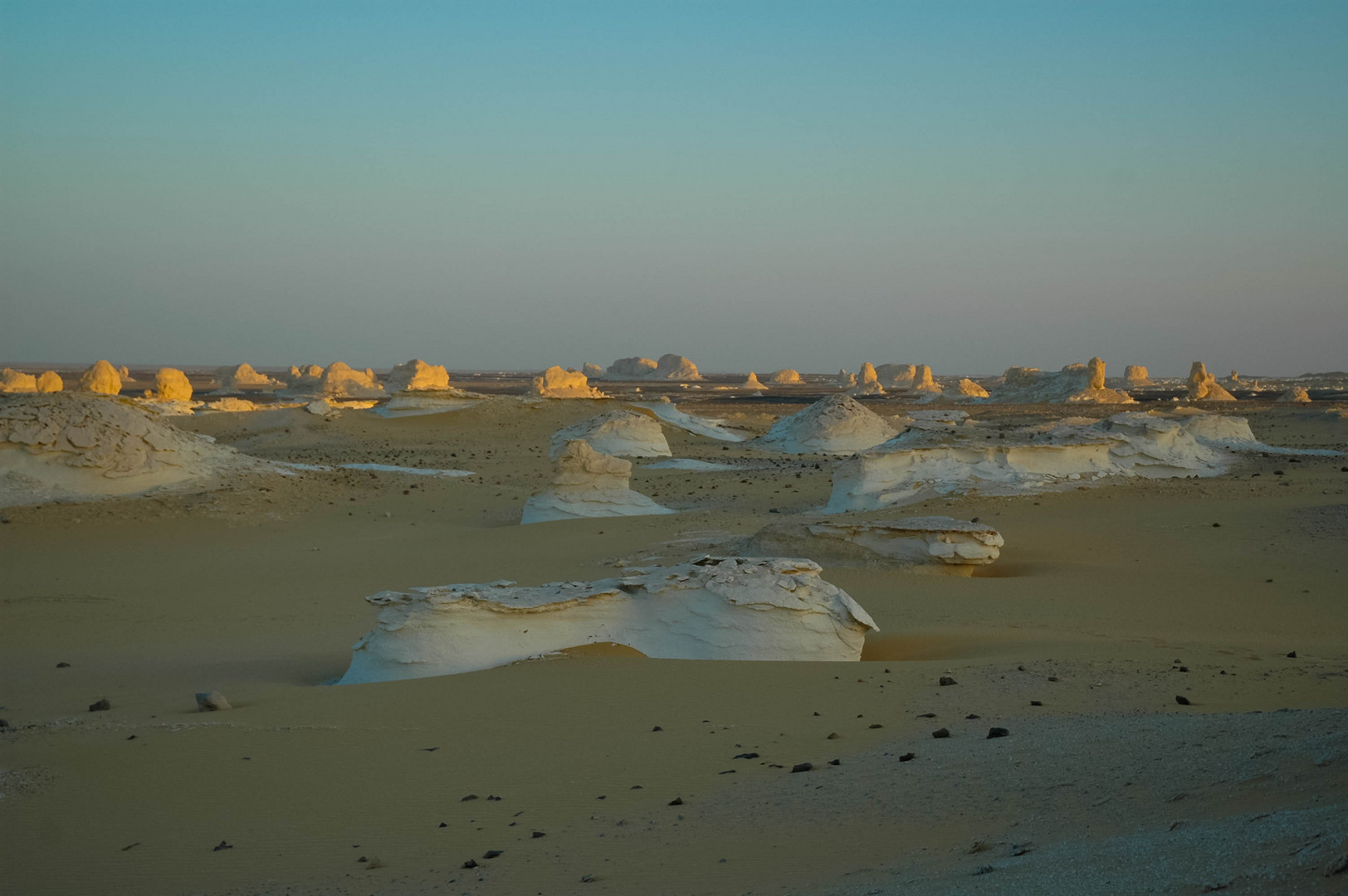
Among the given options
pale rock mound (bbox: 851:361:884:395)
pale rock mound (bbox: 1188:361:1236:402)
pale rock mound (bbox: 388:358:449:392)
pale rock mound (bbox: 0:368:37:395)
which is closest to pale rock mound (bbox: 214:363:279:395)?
pale rock mound (bbox: 0:368:37:395)

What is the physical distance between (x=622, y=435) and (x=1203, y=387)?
46547mm

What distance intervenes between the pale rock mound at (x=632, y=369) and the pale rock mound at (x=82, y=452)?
122263mm

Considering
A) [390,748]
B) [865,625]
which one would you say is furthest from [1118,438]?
[390,748]

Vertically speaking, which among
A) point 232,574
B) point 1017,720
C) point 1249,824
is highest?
point 1249,824

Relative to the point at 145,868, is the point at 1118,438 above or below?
above

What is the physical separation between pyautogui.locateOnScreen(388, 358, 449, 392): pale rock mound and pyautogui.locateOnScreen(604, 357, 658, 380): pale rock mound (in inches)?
3068

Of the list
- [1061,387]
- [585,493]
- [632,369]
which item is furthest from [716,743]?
[632,369]

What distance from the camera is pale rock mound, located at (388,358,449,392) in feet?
199

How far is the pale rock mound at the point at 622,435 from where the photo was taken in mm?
29312

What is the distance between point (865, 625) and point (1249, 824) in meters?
5.09

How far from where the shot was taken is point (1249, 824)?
3521 millimetres

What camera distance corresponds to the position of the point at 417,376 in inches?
2392

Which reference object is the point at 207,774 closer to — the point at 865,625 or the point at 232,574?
the point at 865,625

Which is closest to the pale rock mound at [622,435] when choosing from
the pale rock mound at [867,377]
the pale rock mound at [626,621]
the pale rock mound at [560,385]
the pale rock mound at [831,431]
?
the pale rock mound at [831,431]
